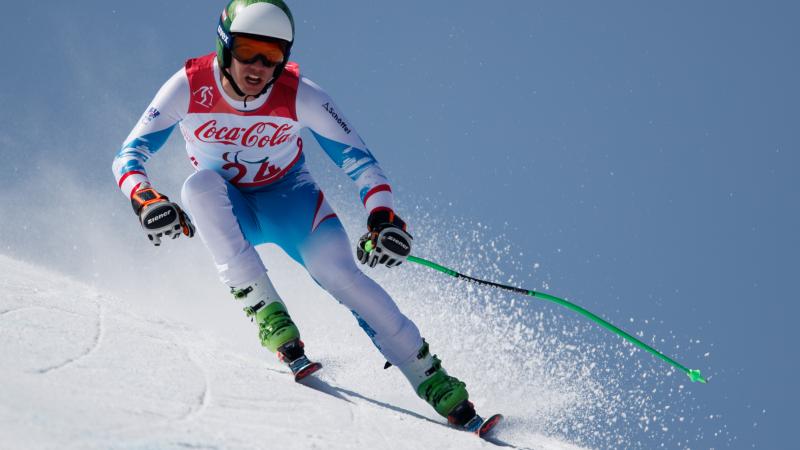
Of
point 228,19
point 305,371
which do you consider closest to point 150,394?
point 305,371

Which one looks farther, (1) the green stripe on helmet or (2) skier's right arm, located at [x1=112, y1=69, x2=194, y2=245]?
(1) the green stripe on helmet

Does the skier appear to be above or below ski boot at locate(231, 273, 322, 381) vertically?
above

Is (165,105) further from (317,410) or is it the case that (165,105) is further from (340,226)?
(317,410)

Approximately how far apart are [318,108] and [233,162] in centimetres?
69

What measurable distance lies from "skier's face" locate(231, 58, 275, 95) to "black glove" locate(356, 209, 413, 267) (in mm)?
1106

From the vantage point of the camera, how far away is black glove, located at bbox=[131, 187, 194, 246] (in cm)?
478

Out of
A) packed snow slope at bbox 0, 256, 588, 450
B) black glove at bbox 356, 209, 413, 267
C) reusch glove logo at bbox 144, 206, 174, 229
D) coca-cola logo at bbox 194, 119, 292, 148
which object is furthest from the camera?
coca-cola logo at bbox 194, 119, 292, 148

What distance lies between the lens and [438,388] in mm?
5184

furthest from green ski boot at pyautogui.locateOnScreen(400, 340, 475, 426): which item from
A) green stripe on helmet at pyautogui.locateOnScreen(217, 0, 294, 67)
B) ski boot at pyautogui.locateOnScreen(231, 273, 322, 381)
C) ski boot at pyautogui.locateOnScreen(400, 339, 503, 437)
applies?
green stripe on helmet at pyautogui.locateOnScreen(217, 0, 294, 67)

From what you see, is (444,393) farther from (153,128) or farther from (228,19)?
(228,19)

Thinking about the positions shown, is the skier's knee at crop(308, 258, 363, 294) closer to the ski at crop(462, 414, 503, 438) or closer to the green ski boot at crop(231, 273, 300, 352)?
the green ski boot at crop(231, 273, 300, 352)

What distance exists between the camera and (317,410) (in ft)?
14.1

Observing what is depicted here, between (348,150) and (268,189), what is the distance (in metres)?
0.64

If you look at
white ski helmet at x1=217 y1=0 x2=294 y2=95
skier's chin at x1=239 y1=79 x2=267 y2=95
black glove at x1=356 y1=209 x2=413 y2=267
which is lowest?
black glove at x1=356 y1=209 x2=413 y2=267
